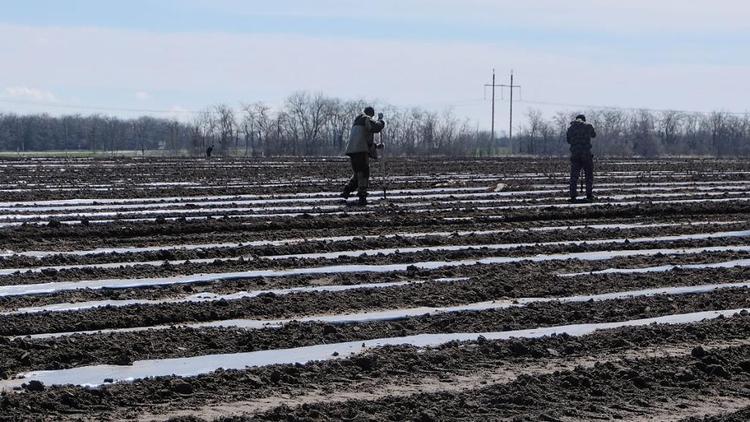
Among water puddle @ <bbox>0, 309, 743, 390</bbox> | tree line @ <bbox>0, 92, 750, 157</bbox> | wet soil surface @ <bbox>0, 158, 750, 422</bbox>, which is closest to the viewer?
wet soil surface @ <bbox>0, 158, 750, 422</bbox>

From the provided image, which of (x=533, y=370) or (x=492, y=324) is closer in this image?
(x=533, y=370)

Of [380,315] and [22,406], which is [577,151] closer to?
[380,315]

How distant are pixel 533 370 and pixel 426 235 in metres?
6.90

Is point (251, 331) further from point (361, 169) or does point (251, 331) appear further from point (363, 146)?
point (363, 146)

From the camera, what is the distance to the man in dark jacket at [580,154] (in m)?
19.9

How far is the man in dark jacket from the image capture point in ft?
65.3

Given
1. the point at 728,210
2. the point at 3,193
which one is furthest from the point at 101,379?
the point at 3,193

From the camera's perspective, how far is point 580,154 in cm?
1992

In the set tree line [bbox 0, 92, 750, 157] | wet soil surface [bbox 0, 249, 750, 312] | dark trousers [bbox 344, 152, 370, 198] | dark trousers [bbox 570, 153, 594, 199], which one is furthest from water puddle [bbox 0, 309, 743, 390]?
tree line [bbox 0, 92, 750, 157]

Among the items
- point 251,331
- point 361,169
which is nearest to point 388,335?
point 251,331

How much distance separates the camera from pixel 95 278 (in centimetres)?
1081

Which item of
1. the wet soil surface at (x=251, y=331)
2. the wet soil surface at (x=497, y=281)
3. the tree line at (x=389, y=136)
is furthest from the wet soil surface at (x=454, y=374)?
the tree line at (x=389, y=136)

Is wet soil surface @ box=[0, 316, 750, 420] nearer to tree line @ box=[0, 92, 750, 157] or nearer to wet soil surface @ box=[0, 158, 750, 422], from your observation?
wet soil surface @ box=[0, 158, 750, 422]

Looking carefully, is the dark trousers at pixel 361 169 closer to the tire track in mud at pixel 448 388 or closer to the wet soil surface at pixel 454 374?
the wet soil surface at pixel 454 374
